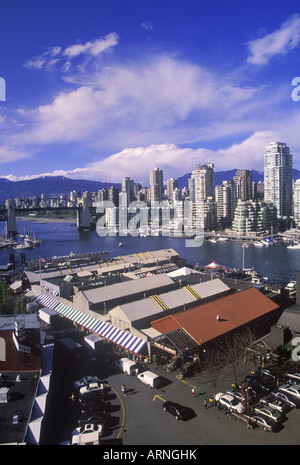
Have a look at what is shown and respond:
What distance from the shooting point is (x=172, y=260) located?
18.0m

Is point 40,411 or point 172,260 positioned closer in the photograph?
point 40,411

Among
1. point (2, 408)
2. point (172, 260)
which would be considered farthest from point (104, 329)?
point (172, 260)

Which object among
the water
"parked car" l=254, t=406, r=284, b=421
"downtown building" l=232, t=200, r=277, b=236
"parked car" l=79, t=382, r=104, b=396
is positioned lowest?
the water

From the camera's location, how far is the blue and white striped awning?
734cm

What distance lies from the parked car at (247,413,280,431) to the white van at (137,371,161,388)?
1.81 meters

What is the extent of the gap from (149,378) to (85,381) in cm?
122

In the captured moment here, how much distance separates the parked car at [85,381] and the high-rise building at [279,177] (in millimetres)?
49652

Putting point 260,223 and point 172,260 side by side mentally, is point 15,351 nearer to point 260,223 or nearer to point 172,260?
point 172,260

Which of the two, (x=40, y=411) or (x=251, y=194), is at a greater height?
(x=251, y=194)

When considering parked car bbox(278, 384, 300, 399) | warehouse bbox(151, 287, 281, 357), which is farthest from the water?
parked car bbox(278, 384, 300, 399)

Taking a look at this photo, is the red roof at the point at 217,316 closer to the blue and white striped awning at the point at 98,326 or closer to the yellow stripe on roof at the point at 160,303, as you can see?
the blue and white striped awning at the point at 98,326

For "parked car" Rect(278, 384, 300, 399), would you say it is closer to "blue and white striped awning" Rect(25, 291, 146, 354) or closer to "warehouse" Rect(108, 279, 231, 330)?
"blue and white striped awning" Rect(25, 291, 146, 354)

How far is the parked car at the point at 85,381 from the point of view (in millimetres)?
6156

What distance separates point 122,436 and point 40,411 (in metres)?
1.28
